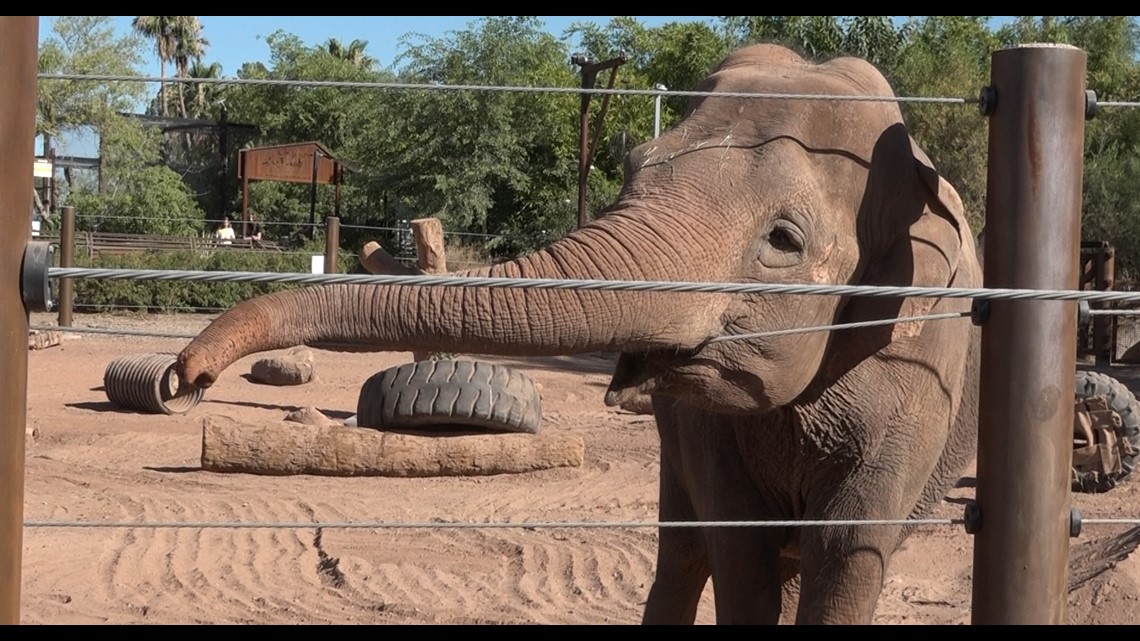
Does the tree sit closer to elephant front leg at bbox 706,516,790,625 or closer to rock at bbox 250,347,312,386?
rock at bbox 250,347,312,386

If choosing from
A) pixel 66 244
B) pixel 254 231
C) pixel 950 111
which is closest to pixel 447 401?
pixel 66 244

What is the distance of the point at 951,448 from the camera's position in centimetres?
425

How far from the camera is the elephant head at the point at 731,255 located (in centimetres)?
273

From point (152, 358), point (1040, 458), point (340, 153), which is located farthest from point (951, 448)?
point (340, 153)

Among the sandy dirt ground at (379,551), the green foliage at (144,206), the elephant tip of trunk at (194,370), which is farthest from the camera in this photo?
the green foliage at (144,206)

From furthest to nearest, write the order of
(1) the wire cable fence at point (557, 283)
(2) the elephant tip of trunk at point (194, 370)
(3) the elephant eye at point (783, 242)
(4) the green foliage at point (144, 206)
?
1. (4) the green foliage at point (144, 206)
2. (3) the elephant eye at point (783, 242)
3. (2) the elephant tip of trunk at point (194, 370)
4. (1) the wire cable fence at point (557, 283)

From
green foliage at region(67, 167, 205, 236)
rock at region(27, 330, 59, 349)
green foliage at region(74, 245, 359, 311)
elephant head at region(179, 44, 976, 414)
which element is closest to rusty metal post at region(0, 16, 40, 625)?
elephant head at region(179, 44, 976, 414)

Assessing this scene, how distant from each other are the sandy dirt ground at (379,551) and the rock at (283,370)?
10.7 feet

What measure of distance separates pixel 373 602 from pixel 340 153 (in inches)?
1361

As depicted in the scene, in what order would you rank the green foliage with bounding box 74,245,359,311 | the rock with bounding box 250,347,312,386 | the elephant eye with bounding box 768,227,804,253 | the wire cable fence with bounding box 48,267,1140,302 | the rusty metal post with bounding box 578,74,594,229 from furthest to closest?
1. the green foliage with bounding box 74,245,359,311
2. the rock with bounding box 250,347,312,386
3. the rusty metal post with bounding box 578,74,594,229
4. the elephant eye with bounding box 768,227,804,253
5. the wire cable fence with bounding box 48,267,1140,302

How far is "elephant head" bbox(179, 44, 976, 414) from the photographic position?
2732 mm

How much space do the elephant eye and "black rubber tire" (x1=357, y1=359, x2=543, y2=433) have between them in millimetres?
6009

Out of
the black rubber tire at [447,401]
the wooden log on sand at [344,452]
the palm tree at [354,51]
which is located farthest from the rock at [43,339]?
the palm tree at [354,51]

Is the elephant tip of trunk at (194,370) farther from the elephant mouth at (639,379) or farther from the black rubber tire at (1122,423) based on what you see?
the black rubber tire at (1122,423)
